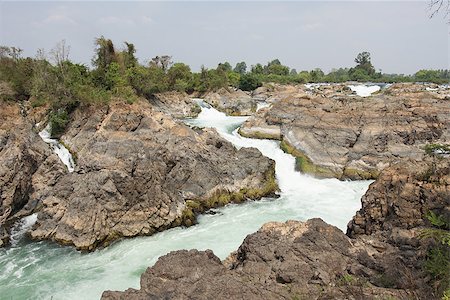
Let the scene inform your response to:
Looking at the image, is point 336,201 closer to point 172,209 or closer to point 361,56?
point 172,209

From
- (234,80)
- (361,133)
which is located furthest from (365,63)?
(361,133)

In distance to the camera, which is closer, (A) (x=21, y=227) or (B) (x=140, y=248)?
(B) (x=140, y=248)

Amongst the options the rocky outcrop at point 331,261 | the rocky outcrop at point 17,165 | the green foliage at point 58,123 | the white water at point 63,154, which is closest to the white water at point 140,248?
the rocky outcrop at point 17,165

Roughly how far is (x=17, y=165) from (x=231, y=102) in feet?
95.5

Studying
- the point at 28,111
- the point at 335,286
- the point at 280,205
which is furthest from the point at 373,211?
the point at 28,111

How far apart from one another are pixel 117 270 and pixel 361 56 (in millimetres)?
93758

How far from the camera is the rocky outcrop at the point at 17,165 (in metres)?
14.6

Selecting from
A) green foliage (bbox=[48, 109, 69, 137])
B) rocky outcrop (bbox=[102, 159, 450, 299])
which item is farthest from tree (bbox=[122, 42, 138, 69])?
rocky outcrop (bbox=[102, 159, 450, 299])

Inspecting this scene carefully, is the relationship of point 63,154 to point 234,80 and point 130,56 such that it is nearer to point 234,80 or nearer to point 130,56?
point 130,56

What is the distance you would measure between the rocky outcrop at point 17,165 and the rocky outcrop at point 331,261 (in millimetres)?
9707

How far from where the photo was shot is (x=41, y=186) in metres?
16.1

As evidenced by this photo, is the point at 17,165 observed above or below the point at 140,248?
above

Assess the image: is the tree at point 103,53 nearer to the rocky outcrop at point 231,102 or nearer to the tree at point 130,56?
→ the tree at point 130,56

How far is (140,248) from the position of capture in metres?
12.9
